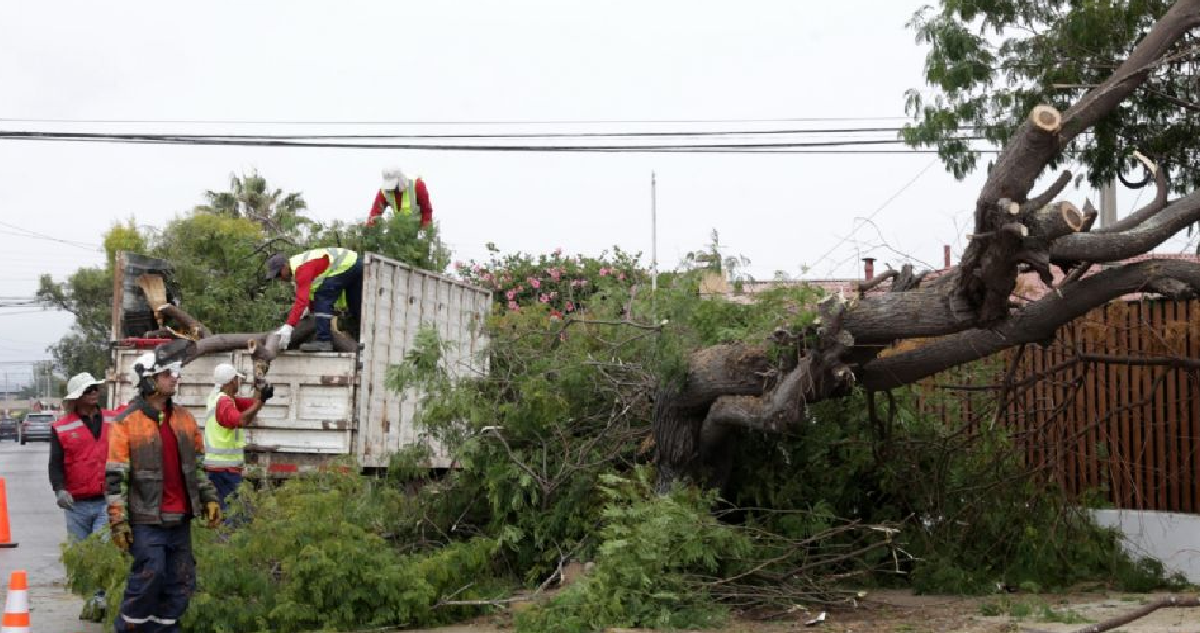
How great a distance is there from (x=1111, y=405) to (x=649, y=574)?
474cm

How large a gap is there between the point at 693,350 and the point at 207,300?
588cm

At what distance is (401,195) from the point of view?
1393 centimetres

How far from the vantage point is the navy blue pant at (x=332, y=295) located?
1166 cm

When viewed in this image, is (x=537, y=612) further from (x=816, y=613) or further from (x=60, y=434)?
(x=60, y=434)

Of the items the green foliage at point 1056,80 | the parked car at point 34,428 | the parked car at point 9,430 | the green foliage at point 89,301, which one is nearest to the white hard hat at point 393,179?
the green foliage at point 1056,80

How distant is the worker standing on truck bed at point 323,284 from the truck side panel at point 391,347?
318mm

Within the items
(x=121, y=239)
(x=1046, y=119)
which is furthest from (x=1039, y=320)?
(x=121, y=239)

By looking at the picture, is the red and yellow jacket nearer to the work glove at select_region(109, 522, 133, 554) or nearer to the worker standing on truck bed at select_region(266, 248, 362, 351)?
the work glove at select_region(109, 522, 133, 554)

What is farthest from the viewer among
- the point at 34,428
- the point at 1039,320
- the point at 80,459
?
the point at 34,428

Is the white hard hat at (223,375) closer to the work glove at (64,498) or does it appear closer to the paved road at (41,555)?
the work glove at (64,498)

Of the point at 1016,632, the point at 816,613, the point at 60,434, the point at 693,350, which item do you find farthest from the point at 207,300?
the point at 1016,632

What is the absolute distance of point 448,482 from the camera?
401 inches

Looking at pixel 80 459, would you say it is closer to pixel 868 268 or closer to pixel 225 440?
pixel 225 440

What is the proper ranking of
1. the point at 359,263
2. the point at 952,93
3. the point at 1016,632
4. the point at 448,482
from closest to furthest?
the point at 1016,632
the point at 448,482
the point at 359,263
the point at 952,93
